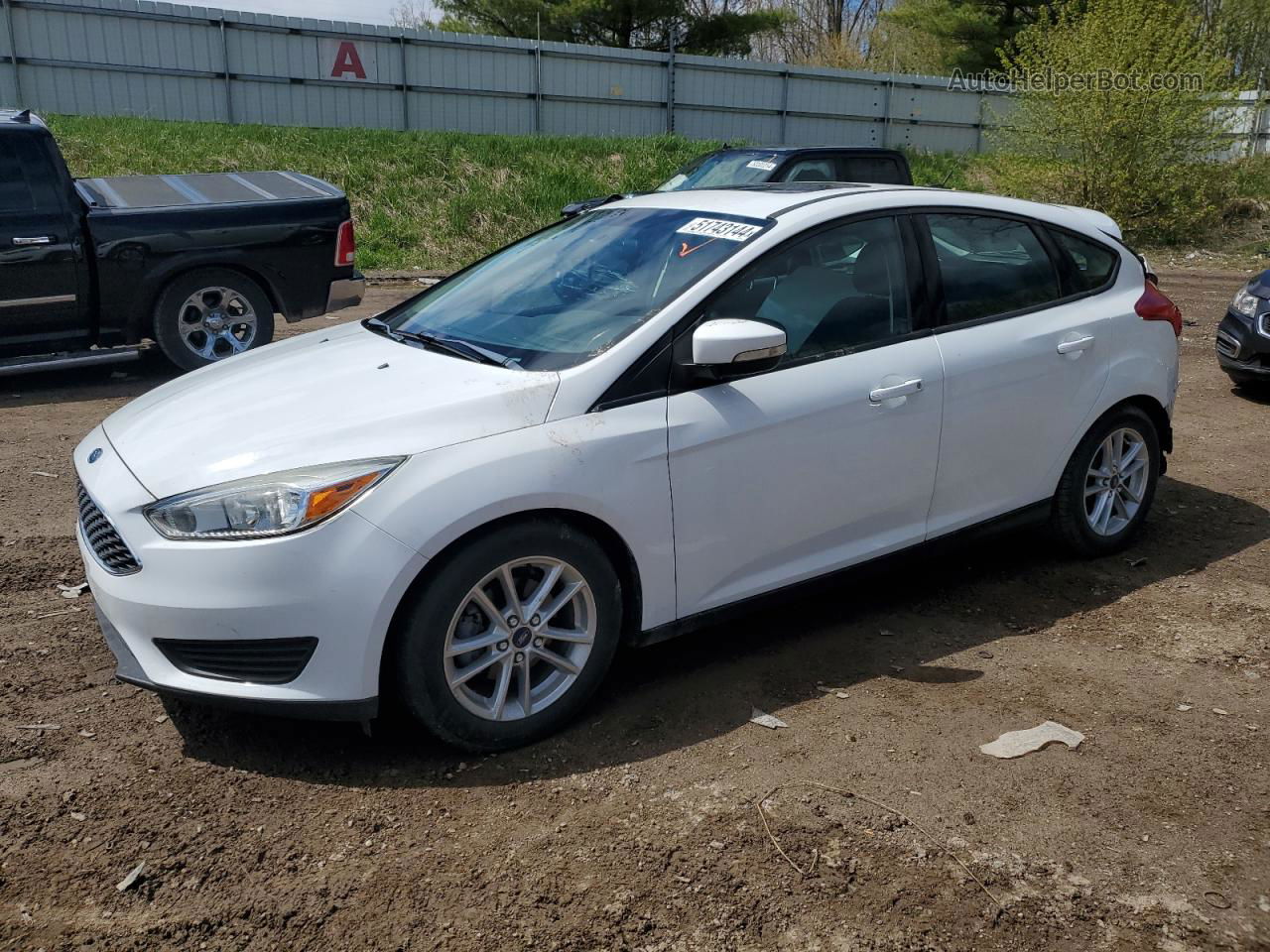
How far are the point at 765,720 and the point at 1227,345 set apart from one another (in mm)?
6500

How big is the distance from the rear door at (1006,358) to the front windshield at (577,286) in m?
0.96

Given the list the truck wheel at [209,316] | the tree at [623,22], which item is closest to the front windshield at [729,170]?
the truck wheel at [209,316]

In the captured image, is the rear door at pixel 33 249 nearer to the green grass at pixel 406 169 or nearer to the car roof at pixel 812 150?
the car roof at pixel 812 150

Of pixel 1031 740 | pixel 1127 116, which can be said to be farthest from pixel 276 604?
pixel 1127 116

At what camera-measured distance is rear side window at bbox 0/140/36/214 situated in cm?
809

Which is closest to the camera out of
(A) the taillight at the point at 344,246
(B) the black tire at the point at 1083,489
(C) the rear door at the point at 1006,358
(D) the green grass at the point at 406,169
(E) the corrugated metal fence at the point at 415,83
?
(C) the rear door at the point at 1006,358

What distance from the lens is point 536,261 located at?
4.57m

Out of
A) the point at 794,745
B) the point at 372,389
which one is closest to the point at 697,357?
the point at 372,389

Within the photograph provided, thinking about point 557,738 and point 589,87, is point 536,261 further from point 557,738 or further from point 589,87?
point 589,87

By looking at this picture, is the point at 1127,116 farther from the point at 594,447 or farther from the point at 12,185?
the point at 594,447

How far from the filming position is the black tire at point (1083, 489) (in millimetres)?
4984

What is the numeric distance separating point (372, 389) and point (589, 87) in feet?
68.5

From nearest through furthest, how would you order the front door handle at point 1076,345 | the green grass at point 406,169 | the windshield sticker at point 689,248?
the windshield sticker at point 689,248, the front door handle at point 1076,345, the green grass at point 406,169

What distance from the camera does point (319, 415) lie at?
11.6 feet
